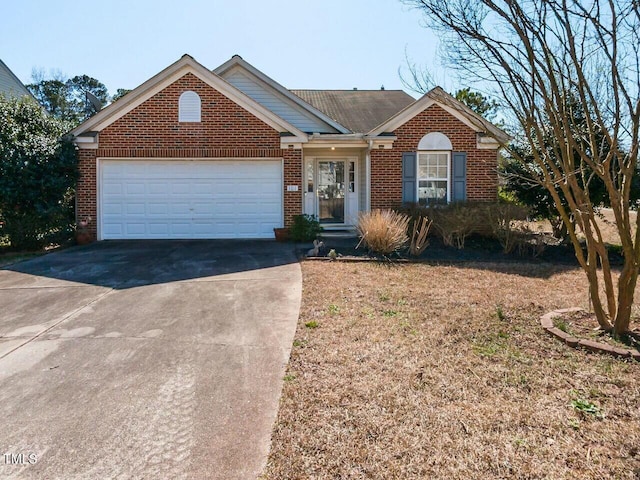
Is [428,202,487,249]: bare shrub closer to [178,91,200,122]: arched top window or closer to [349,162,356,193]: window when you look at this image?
[349,162,356,193]: window

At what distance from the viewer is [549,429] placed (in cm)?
285

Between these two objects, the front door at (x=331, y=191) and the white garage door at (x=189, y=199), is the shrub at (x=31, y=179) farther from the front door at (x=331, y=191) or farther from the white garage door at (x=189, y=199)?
the front door at (x=331, y=191)

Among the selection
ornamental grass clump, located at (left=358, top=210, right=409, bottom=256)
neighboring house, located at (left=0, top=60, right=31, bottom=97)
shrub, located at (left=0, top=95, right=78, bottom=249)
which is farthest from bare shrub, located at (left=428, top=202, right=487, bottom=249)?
neighboring house, located at (left=0, top=60, right=31, bottom=97)

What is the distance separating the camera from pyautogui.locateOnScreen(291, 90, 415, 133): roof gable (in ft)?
47.4

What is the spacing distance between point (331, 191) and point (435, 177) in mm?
3285

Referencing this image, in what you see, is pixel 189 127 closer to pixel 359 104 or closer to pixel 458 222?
pixel 359 104

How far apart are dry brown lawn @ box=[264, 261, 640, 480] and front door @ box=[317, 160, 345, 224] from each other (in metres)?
8.40

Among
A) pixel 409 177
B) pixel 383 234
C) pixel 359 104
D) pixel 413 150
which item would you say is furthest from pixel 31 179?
pixel 359 104

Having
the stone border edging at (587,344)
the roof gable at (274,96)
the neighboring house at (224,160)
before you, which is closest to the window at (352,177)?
the neighboring house at (224,160)

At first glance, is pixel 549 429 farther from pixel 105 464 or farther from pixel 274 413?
pixel 105 464

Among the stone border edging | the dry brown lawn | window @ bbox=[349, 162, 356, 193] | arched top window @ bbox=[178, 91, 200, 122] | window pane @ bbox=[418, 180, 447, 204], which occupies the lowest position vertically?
the dry brown lawn

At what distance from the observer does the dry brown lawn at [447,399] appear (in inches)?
99.2

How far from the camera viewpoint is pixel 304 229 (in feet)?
38.3

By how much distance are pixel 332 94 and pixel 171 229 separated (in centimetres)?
857
